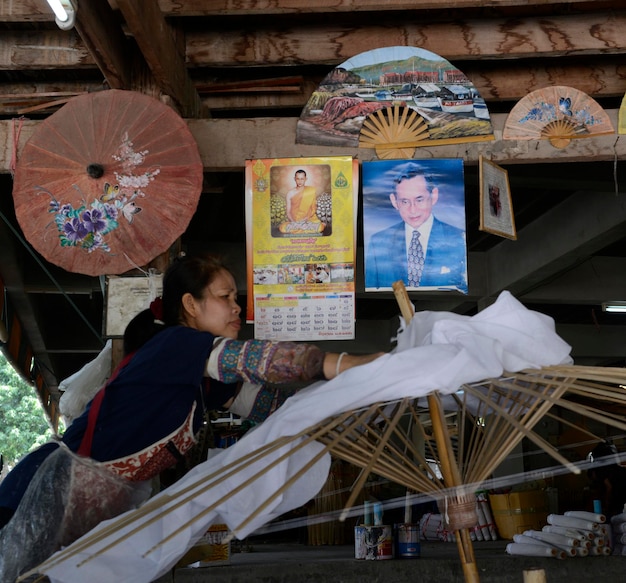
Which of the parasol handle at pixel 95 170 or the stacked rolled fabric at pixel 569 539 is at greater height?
the parasol handle at pixel 95 170

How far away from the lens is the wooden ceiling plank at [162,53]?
10.6 feet

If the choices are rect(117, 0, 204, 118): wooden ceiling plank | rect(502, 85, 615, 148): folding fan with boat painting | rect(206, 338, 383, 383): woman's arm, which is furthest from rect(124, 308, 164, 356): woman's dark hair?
rect(502, 85, 615, 148): folding fan with boat painting

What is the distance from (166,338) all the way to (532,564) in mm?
3299

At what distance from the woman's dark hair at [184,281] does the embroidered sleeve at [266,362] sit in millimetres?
466

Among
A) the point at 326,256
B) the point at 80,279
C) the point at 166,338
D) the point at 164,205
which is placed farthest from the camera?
the point at 80,279

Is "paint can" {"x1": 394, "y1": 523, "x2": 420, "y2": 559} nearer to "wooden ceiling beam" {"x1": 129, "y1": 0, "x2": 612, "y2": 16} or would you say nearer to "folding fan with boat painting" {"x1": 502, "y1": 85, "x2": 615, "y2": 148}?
"folding fan with boat painting" {"x1": 502, "y1": 85, "x2": 615, "y2": 148}

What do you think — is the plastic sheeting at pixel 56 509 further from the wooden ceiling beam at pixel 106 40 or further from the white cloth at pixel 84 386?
the wooden ceiling beam at pixel 106 40

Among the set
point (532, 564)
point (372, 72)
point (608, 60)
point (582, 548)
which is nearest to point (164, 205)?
point (372, 72)

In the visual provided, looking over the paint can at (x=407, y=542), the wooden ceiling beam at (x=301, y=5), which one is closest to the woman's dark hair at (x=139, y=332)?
the wooden ceiling beam at (x=301, y=5)

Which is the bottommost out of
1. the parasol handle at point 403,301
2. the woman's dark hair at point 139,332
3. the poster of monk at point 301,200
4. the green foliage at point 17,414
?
the green foliage at point 17,414

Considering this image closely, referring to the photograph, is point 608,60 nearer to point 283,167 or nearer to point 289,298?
point 283,167

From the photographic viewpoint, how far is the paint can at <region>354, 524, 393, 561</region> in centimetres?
493

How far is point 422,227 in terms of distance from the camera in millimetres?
3867

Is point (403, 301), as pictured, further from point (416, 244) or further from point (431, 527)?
point (431, 527)
